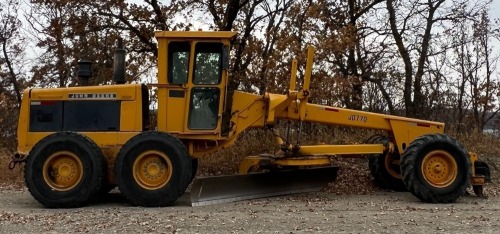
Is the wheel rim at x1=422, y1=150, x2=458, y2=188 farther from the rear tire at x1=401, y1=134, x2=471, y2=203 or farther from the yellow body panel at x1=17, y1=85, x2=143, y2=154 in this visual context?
the yellow body panel at x1=17, y1=85, x2=143, y2=154

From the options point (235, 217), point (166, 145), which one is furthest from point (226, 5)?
point (235, 217)

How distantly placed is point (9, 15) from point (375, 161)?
21424 millimetres

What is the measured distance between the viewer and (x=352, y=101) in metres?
18.0

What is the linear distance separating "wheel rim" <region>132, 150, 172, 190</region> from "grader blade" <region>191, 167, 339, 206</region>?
541 mm

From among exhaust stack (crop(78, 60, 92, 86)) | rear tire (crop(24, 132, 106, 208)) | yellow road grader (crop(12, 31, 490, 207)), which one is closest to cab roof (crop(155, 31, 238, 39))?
yellow road grader (crop(12, 31, 490, 207))

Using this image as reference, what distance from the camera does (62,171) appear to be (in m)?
10.1

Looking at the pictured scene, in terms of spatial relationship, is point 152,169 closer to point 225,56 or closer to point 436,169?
point 225,56

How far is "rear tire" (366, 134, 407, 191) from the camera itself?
11.9 meters

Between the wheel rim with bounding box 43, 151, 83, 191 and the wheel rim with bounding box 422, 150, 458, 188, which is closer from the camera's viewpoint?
the wheel rim with bounding box 43, 151, 83, 191

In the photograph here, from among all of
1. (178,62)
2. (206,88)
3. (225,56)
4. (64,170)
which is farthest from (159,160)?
(225,56)

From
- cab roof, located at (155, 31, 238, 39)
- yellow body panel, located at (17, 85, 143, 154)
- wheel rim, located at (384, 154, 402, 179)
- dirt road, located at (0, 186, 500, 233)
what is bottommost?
dirt road, located at (0, 186, 500, 233)

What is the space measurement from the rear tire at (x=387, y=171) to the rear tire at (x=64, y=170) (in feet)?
18.0

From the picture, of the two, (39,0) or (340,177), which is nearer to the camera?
(340,177)

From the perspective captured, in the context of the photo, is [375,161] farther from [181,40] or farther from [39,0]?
[39,0]
